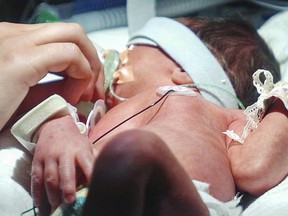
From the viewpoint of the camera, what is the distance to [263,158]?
962mm

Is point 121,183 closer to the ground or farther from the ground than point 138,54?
farther from the ground

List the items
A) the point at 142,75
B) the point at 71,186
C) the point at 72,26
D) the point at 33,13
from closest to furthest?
the point at 71,186 < the point at 72,26 < the point at 142,75 < the point at 33,13

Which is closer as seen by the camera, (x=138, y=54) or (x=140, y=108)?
(x=140, y=108)

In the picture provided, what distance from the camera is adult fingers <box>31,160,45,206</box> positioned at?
0.85m

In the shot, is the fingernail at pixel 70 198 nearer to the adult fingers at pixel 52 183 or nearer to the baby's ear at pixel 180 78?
the adult fingers at pixel 52 183

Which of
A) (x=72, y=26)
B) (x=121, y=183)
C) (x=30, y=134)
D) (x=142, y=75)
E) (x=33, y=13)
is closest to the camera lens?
(x=121, y=183)

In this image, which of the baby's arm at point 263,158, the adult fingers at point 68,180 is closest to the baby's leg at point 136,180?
the adult fingers at point 68,180

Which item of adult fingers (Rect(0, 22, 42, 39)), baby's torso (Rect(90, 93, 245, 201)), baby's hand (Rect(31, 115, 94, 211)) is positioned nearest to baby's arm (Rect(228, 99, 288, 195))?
baby's torso (Rect(90, 93, 245, 201))

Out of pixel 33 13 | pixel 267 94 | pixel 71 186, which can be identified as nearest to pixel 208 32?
pixel 267 94

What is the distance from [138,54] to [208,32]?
0.53ft

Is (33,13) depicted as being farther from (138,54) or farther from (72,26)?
(72,26)

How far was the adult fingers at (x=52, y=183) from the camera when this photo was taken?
0.82 meters

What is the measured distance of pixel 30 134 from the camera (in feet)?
3.13

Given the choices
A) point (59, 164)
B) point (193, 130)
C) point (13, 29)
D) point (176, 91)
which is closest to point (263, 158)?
point (193, 130)
